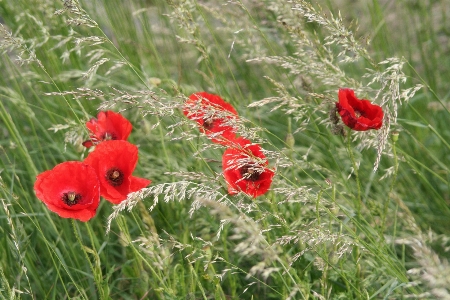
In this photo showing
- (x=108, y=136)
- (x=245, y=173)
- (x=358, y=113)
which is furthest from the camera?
(x=108, y=136)

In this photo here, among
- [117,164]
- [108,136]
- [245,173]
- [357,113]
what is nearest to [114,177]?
[117,164]

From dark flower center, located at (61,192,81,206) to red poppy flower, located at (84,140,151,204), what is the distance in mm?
78

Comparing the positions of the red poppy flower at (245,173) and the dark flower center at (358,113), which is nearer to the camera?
the red poppy flower at (245,173)

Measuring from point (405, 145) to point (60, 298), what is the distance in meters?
1.34

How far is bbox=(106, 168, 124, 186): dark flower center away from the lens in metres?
1.66

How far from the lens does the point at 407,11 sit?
122 inches

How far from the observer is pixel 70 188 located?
1.65m

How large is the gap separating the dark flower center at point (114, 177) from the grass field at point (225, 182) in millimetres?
84

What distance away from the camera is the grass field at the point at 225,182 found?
1597mm

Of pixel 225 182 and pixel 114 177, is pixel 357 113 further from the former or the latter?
pixel 114 177

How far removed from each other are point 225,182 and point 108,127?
385 millimetres

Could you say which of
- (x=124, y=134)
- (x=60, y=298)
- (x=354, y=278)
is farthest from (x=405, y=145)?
(x=60, y=298)

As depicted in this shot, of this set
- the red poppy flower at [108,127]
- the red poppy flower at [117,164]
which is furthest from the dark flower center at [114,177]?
the red poppy flower at [108,127]

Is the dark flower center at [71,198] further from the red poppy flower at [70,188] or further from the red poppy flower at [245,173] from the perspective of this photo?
the red poppy flower at [245,173]
